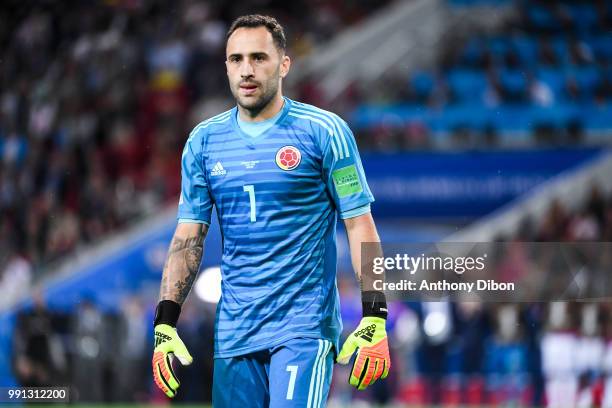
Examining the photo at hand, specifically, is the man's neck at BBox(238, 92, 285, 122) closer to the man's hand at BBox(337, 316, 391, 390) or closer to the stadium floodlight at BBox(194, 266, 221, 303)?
the man's hand at BBox(337, 316, 391, 390)

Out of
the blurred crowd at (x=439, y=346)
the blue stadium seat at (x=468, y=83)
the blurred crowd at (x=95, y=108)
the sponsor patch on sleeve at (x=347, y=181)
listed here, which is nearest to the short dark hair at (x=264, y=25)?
the sponsor patch on sleeve at (x=347, y=181)

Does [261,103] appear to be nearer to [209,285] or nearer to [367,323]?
[367,323]

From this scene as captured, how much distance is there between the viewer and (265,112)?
4.63m

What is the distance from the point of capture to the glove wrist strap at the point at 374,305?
4.48 metres

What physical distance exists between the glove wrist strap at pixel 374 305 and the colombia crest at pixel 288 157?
1.79 ft

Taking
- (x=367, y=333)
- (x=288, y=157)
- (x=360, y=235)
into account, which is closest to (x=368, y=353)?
(x=367, y=333)

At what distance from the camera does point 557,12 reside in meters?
14.6

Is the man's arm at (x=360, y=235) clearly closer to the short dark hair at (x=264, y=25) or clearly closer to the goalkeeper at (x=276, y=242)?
the goalkeeper at (x=276, y=242)

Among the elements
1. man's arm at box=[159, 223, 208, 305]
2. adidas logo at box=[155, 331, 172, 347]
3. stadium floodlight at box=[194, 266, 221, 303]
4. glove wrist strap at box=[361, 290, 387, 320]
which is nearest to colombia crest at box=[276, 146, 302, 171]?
man's arm at box=[159, 223, 208, 305]

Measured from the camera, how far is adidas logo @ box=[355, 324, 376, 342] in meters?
4.39

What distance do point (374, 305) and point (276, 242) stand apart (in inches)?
16.7

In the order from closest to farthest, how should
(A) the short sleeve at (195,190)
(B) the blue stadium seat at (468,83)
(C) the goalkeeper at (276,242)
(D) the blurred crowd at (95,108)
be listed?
1. (C) the goalkeeper at (276,242)
2. (A) the short sleeve at (195,190)
3. (D) the blurred crowd at (95,108)
4. (B) the blue stadium seat at (468,83)

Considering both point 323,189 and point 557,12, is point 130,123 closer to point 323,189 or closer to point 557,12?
point 557,12

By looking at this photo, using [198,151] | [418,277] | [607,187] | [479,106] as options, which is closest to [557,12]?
[479,106]
